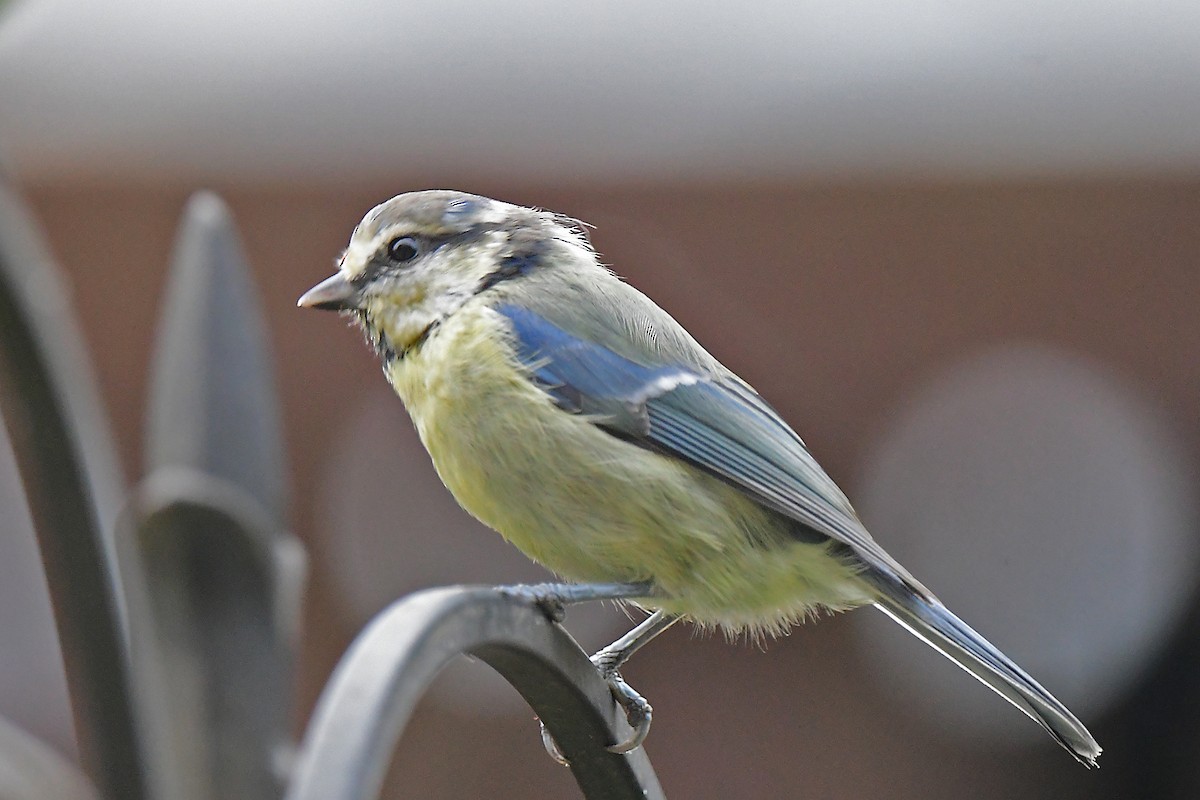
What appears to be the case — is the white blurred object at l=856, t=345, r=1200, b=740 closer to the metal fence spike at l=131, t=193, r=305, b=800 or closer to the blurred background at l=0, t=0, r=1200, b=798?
the blurred background at l=0, t=0, r=1200, b=798

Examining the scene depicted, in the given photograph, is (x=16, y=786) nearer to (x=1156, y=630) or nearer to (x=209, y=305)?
(x=209, y=305)

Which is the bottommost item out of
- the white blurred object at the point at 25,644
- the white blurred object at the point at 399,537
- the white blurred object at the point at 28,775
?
the white blurred object at the point at 25,644

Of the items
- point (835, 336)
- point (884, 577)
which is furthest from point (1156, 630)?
point (884, 577)

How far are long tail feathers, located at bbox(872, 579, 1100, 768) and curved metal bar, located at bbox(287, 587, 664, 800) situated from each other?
1.52ft

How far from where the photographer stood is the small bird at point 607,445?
1.66 metres

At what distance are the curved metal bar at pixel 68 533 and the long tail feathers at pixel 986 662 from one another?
0.91 meters

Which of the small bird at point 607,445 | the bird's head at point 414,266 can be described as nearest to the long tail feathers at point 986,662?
the small bird at point 607,445

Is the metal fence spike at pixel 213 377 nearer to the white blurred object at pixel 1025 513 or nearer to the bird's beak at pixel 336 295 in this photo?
the bird's beak at pixel 336 295

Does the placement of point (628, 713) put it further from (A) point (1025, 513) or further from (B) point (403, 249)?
(A) point (1025, 513)

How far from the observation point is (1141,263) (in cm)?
342

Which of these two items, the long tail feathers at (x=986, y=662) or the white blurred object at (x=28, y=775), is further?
the long tail feathers at (x=986, y=662)

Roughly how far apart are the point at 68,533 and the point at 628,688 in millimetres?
633

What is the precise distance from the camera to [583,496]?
166cm

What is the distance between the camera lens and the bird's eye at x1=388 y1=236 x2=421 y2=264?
1.82 metres
